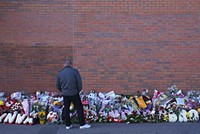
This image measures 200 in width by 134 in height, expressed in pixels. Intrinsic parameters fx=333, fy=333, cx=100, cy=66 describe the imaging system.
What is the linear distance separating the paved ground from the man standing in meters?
0.26

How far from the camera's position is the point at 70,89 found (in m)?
7.41

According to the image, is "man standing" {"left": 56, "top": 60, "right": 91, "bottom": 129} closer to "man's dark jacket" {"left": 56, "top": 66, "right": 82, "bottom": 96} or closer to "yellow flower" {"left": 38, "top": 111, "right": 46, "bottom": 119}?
"man's dark jacket" {"left": 56, "top": 66, "right": 82, "bottom": 96}

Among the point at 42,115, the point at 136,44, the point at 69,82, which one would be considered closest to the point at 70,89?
the point at 69,82

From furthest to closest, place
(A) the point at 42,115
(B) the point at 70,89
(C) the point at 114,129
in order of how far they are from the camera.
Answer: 1. (A) the point at 42,115
2. (C) the point at 114,129
3. (B) the point at 70,89

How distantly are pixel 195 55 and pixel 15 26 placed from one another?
16.5 ft

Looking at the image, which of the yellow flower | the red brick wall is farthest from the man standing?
the red brick wall

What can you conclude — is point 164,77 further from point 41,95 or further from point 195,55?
point 41,95

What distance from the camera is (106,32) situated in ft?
29.3

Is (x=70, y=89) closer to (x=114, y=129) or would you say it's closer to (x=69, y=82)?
(x=69, y=82)

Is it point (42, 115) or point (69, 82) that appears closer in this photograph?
point (69, 82)

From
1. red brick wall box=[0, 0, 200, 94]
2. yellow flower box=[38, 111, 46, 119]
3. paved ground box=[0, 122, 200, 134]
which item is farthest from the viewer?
red brick wall box=[0, 0, 200, 94]

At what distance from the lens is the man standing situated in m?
7.42

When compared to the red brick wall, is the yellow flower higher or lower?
lower

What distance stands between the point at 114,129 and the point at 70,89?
53.8 inches
